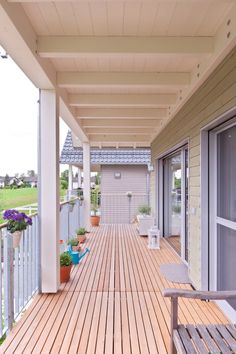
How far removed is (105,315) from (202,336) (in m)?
1.27

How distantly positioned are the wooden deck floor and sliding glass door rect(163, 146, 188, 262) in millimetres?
927

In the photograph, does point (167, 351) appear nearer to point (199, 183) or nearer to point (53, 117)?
point (199, 183)

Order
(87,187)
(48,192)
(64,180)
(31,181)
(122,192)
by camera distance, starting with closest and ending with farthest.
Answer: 1. (48,192)
2. (31,181)
3. (87,187)
4. (122,192)
5. (64,180)

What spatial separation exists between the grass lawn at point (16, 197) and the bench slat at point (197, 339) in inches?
75.9

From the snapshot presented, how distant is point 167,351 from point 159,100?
3213 mm

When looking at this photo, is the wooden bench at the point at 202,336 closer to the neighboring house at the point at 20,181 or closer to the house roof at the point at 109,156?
the neighboring house at the point at 20,181

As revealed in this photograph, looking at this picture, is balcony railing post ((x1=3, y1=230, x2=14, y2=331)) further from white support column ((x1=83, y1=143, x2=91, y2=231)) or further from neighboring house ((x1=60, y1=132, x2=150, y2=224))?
neighboring house ((x1=60, y1=132, x2=150, y2=224))

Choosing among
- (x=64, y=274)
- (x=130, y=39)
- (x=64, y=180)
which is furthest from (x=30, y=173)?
(x=64, y=180)

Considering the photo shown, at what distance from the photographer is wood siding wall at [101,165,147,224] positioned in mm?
10781

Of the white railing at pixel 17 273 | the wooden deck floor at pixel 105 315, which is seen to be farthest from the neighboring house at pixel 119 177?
the white railing at pixel 17 273

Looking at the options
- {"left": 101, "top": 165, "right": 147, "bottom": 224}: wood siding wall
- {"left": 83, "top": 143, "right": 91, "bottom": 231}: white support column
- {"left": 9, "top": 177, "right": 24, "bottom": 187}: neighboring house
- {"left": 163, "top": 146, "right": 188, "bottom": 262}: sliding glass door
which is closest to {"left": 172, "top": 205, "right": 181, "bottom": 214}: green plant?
{"left": 163, "top": 146, "right": 188, "bottom": 262}: sliding glass door

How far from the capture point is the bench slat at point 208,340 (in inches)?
63.2

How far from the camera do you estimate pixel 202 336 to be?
178 cm

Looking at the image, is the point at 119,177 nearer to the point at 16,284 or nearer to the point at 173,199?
the point at 173,199
